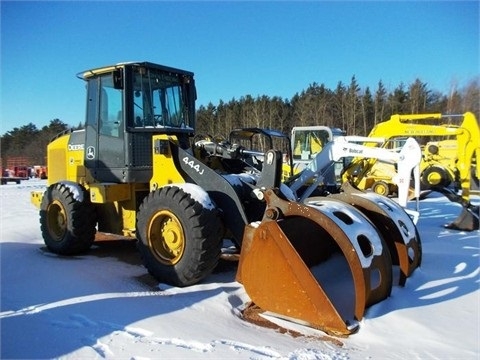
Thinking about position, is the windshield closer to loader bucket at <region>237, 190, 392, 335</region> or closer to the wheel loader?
the wheel loader

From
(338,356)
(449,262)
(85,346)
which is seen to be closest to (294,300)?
(338,356)

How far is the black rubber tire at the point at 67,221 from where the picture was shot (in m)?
5.91

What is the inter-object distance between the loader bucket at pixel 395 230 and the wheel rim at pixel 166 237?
1.87 meters

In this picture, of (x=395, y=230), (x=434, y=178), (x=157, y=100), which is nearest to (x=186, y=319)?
(x=395, y=230)

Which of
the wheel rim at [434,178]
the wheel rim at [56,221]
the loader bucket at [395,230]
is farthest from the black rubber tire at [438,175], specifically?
the wheel rim at [56,221]

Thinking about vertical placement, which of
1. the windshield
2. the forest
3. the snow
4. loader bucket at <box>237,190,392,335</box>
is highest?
the forest

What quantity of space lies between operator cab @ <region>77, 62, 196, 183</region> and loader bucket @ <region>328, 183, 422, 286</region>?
267 centimetres

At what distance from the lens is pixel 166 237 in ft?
16.0

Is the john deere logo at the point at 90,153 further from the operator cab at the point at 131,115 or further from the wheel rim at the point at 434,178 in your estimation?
the wheel rim at the point at 434,178

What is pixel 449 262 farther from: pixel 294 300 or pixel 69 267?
pixel 69 267

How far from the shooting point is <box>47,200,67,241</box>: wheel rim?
6246 mm

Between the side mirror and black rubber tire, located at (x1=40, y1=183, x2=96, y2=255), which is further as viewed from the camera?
black rubber tire, located at (x1=40, y1=183, x2=96, y2=255)

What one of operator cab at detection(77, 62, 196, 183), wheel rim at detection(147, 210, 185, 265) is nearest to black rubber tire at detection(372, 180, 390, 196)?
operator cab at detection(77, 62, 196, 183)

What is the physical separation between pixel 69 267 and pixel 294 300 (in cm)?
307
